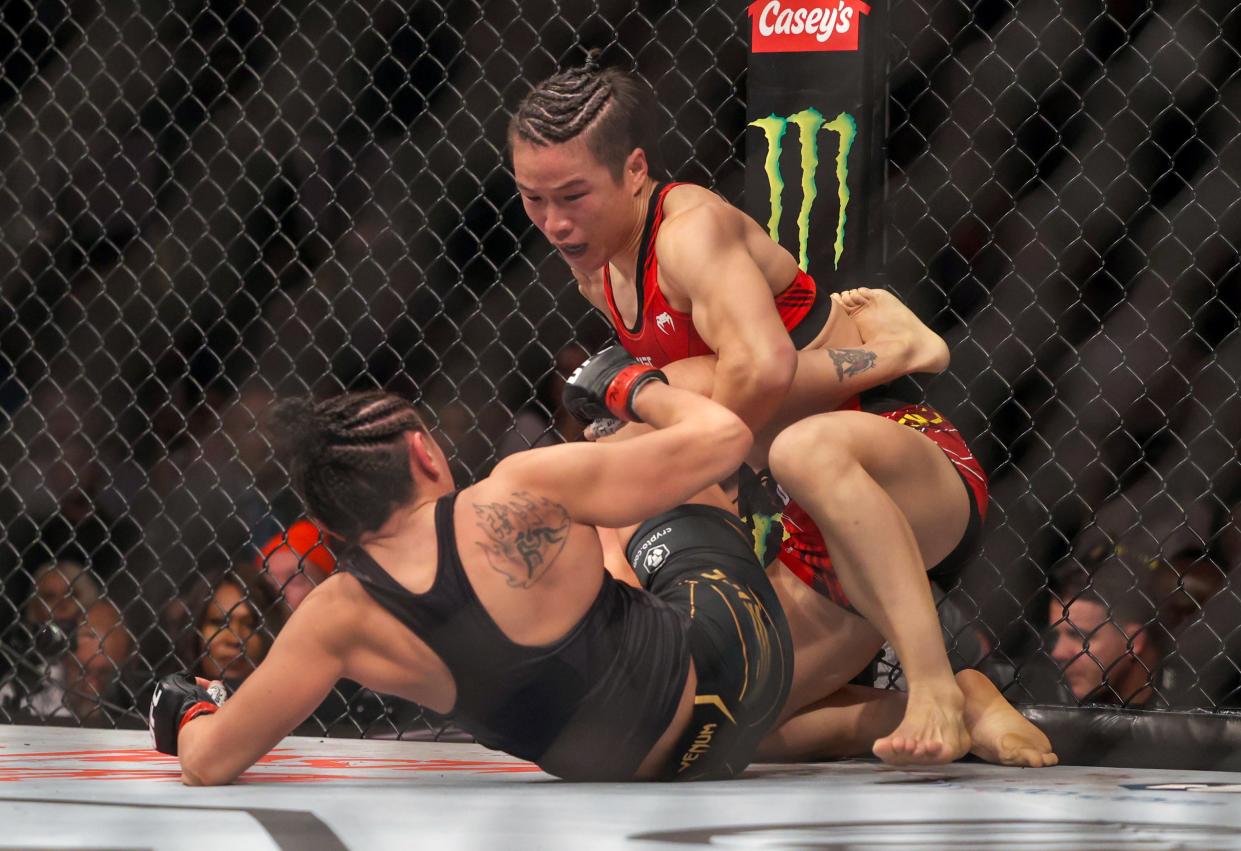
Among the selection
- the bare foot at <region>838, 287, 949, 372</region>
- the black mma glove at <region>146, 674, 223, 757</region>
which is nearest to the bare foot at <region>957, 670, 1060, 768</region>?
the bare foot at <region>838, 287, 949, 372</region>

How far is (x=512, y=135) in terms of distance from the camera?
69.9 inches

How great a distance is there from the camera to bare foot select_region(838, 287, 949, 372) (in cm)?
187

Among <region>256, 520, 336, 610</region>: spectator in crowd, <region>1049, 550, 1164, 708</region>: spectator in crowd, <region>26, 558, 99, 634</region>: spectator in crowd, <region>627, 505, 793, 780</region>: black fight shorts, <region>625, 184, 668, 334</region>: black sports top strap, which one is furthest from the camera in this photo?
<region>26, 558, 99, 634</region>: spectator in crowd

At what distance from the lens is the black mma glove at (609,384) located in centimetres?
156

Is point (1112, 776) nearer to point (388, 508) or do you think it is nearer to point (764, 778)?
point (764, 778)

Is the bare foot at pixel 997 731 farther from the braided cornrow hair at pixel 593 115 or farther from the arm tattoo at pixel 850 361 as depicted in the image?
the braided cornrow hair at pixel 593 115

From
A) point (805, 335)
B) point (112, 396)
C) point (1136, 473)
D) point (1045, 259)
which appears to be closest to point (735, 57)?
point (1045, 259)

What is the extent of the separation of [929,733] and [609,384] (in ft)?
1.66

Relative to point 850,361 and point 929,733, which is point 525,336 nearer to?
point 850,361

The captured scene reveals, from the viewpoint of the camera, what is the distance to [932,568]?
190cm

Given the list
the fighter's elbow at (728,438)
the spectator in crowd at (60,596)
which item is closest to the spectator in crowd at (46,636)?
the spectator in crowd at (60,596)

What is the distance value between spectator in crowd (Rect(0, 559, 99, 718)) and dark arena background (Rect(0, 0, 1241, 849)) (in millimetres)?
12

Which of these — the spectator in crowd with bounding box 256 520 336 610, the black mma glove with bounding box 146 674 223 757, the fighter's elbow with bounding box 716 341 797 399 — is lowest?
the spectator in crowd with bounding box 256 520 336 610

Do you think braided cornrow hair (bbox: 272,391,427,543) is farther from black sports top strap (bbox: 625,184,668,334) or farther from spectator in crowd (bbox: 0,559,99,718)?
spectator in crowd (bbox: 0,559,99,718)
